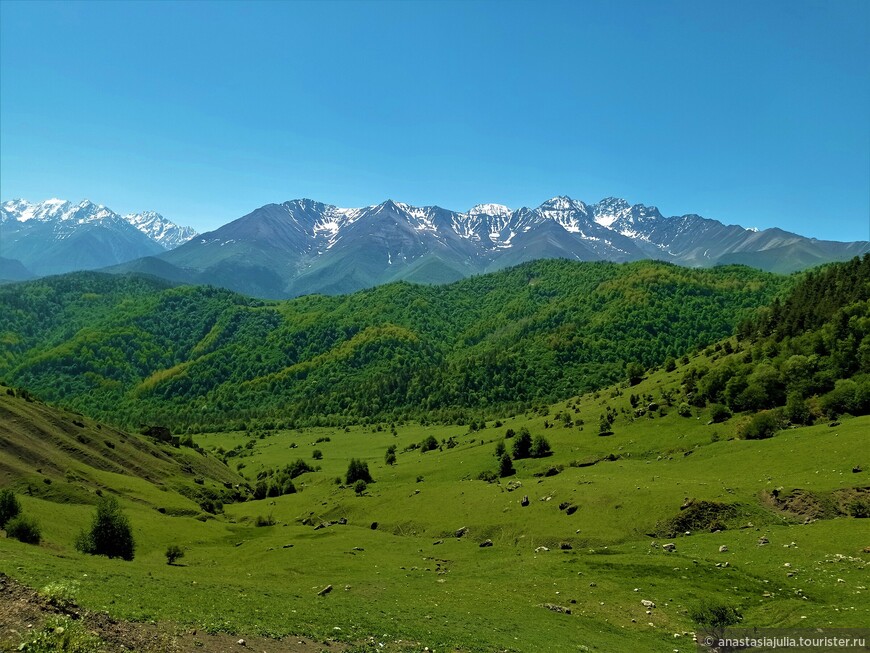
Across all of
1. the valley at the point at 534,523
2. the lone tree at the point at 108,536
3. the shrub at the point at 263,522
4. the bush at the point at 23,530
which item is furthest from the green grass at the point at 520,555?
the bush at the point at 23,530

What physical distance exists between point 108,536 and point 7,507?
39.9ft

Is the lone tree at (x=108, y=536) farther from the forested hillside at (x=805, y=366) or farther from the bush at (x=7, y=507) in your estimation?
the forested hillside at (x=805, y=366)

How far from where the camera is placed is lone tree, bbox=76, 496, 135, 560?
192 ft

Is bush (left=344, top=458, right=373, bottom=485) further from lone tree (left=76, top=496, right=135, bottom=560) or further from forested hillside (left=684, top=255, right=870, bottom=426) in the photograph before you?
forested hillside (left=684, top=255, right=870, bottom=426)

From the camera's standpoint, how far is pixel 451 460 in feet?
401

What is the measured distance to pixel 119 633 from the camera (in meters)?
22.2

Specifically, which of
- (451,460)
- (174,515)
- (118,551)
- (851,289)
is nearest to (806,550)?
(118,551)

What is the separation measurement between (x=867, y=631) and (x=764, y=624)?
6721 mm

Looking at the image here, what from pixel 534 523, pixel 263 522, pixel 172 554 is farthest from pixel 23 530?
pixel 534 523

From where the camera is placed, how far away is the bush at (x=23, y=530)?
54.7 metres

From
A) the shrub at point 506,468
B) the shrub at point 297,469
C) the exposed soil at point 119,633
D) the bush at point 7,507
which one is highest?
the exposed soil at point 119,633

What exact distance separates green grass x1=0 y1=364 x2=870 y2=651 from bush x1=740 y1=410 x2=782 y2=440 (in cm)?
254

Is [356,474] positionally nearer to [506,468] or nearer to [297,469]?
[506,468]

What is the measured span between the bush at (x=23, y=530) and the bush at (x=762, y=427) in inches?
3932
